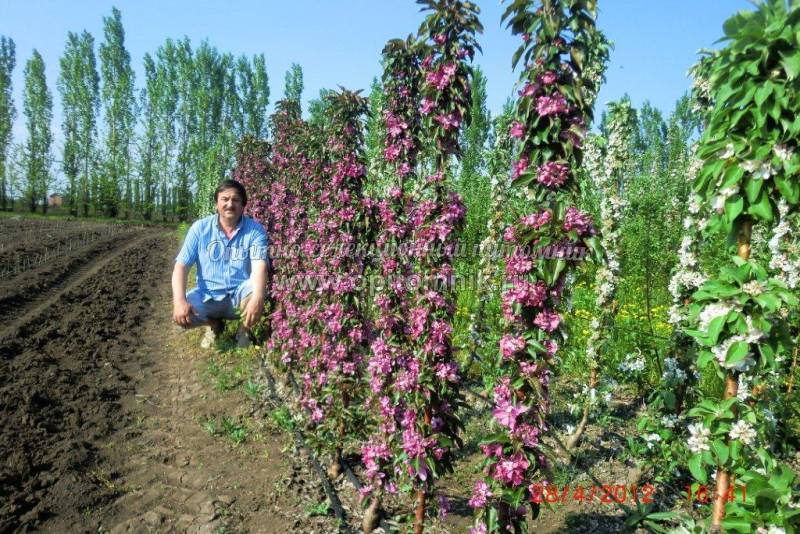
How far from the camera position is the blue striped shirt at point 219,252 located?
177 inches

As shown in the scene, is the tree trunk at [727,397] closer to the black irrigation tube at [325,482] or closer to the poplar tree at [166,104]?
the black irrigation tube at [325,482]

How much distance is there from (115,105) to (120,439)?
47.3m

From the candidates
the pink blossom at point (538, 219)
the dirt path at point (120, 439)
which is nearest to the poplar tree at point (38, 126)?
the dirt path at point (120, 439)

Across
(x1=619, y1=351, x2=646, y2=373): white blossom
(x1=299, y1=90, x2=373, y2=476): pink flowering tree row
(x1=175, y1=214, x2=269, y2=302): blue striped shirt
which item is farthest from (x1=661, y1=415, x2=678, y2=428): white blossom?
(x1=175, y1=214, x2=269, y2=302): blue striped shirt

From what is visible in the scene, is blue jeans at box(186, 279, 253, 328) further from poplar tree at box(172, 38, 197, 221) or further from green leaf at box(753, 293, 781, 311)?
poplar tree at box(172, 38, 197, 221)

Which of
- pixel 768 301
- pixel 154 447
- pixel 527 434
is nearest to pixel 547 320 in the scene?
pixel 527 434

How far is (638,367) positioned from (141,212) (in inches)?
1978

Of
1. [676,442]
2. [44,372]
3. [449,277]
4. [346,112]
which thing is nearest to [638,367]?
[676,442]

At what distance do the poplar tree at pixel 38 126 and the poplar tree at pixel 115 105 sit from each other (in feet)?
13.6

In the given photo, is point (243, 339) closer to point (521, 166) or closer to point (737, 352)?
point (521, 166)

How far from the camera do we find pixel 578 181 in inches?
99.3

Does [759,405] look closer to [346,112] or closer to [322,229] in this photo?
[322,229]

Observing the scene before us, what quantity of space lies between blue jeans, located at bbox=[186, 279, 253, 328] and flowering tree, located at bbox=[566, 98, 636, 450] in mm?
3042

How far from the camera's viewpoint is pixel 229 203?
457cm
